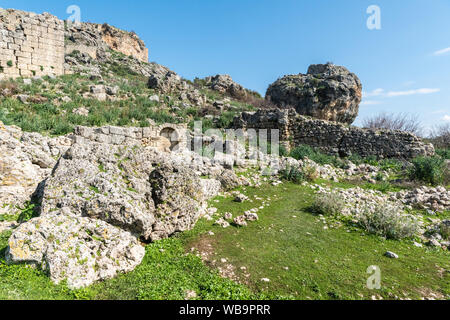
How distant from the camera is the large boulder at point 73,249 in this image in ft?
9.64

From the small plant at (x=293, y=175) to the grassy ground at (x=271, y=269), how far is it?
128 inches

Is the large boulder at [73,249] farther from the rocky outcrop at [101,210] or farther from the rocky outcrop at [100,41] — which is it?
the rocky outcrop at [100,41]

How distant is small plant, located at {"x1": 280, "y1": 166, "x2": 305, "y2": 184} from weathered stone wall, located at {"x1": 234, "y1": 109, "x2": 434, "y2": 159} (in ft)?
20.4

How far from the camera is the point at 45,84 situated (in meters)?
15.2

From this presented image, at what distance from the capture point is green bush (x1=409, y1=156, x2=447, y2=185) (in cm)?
895

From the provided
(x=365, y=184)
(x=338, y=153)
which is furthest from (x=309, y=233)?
(x=338, y=153)

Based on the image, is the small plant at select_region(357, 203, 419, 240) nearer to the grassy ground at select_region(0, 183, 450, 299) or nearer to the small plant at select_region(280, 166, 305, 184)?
the grassy ground at select_region(0, 183, 450, 299)

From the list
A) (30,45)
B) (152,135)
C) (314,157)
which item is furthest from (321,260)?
(30,45)

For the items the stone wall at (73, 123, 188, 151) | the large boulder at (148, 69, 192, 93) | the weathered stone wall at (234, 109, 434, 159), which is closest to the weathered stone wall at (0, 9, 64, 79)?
the large boulder at (148, 69, 192, 93)

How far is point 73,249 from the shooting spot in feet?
10.2

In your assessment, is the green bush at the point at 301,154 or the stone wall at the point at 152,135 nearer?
the stone wall at the point at 152,135

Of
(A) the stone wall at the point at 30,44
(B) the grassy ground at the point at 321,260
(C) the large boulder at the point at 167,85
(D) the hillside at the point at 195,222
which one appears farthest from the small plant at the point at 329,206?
(A) the stone wall at the point at 30,44

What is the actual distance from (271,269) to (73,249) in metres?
2.95
